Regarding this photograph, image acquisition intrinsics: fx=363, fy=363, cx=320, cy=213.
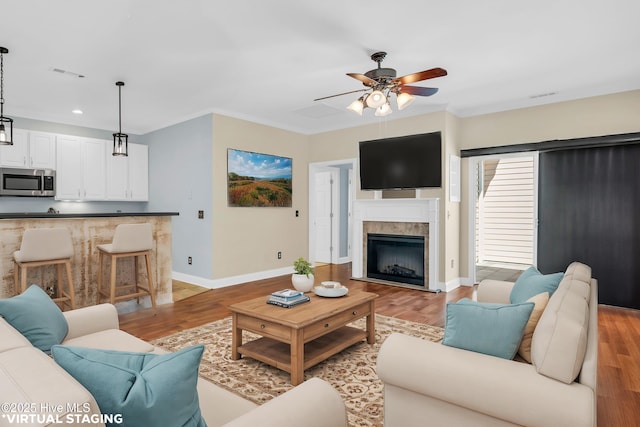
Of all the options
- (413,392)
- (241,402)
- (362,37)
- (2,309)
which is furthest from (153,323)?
(362,37)

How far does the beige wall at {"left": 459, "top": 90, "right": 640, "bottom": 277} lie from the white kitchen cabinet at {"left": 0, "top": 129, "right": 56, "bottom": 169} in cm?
628

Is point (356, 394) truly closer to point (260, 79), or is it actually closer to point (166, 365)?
point (166, 365)

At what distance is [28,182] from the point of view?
17.6ft

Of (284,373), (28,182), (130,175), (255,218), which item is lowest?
(284,373)

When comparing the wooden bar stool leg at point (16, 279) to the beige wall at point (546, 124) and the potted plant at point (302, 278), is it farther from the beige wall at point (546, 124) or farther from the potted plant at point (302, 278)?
the beige wall at point (546, 124)

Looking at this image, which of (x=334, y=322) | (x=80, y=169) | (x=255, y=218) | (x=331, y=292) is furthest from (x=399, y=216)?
(x=80, y=169)

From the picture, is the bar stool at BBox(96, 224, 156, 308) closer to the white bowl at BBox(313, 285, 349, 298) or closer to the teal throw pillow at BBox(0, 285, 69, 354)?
the teal throw pillow at BBox(0, 285, 69, 354)

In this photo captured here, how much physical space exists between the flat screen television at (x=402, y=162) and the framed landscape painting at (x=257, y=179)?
1.34 metres

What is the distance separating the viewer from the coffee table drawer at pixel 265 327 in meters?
2.40

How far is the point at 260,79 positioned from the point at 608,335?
4309 millimetres

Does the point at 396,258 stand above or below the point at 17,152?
below

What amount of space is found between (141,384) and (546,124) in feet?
17.6

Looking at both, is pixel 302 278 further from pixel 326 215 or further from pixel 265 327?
pixel 326 215

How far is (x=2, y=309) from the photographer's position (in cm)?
158
